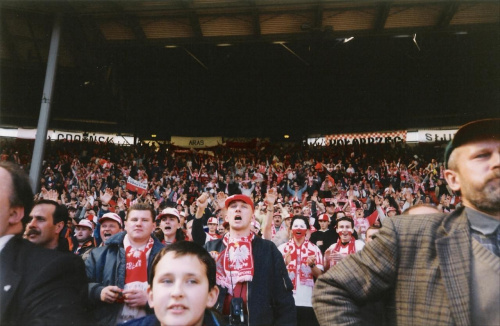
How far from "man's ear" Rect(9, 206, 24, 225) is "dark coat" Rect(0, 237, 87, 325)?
10 cm

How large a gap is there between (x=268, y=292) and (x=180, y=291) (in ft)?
5.84

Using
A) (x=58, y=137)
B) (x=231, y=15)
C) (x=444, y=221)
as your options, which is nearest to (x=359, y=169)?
(x=231, y=15)

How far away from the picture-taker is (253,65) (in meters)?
20.8

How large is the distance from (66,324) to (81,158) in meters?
18.1

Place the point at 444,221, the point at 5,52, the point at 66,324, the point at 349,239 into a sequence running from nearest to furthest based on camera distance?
1. the point at 66,324
2. the point at 444,221
3. the point at 349,239
4. the point at 5,52

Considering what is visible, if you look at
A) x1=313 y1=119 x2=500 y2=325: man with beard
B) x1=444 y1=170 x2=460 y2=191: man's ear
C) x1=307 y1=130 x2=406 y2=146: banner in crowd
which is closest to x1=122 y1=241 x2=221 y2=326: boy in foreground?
x1=313 y1=119 x2=500 y2=325: man with beard

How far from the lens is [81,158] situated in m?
18.1

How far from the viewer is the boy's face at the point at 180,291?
5.71ft

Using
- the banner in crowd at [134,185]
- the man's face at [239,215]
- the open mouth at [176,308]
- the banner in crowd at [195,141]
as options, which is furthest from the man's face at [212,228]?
the banner in crowd at [195,141]

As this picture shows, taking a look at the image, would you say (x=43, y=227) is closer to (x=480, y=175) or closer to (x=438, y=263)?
(x=438, y=263)

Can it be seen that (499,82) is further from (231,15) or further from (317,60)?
(231,15)

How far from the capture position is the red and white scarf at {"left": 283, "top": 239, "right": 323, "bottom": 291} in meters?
5.49

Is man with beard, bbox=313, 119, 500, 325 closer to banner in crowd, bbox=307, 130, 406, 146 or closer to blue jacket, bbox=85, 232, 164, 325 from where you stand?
blue jacket, bbox=85, 232, 164, 325

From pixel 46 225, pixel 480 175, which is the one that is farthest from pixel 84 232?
pixel 480 175
